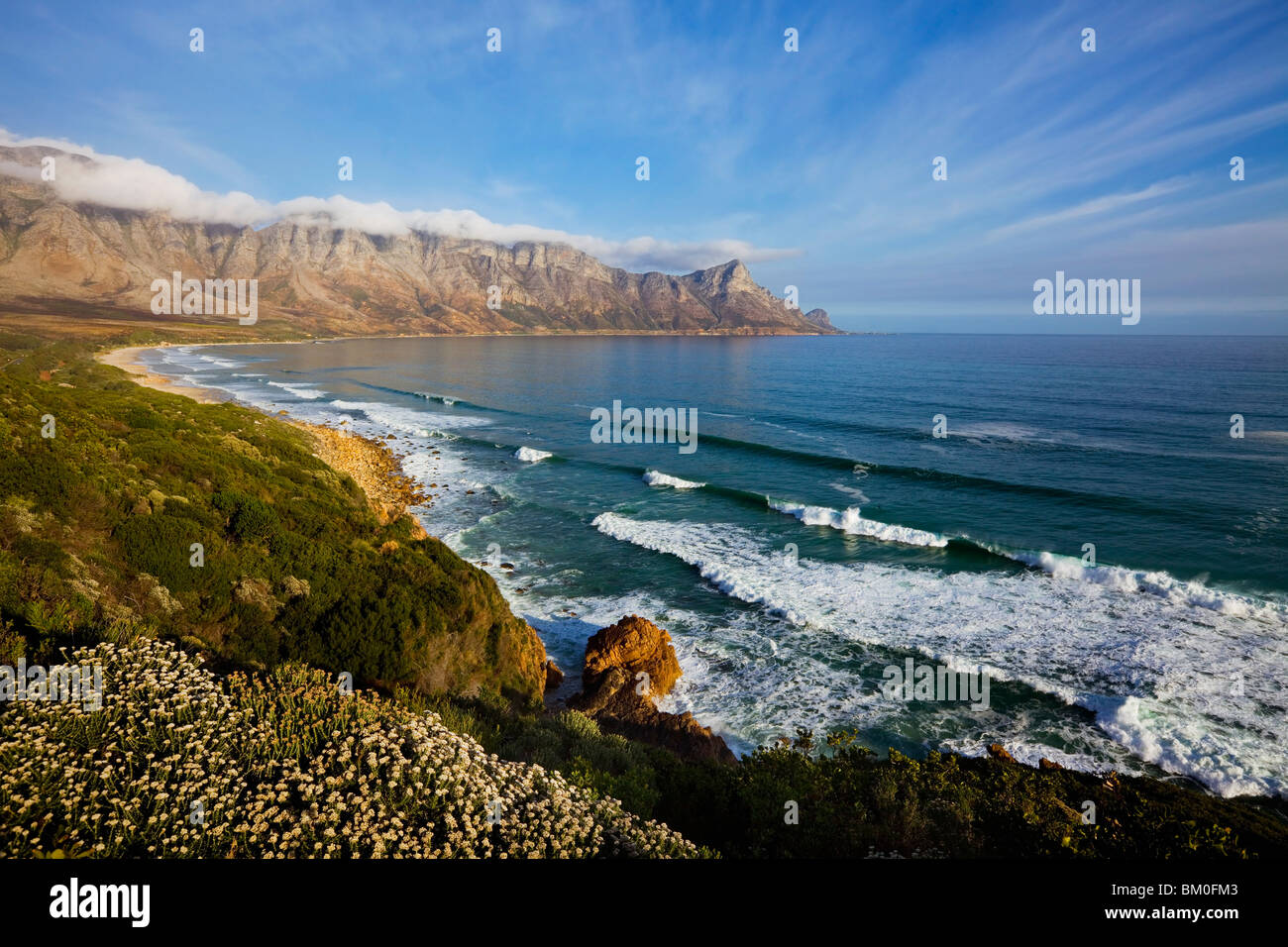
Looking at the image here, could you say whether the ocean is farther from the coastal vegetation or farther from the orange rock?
the coastal vegetation

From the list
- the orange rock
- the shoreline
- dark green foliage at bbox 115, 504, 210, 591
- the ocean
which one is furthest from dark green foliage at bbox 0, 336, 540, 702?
the shoreline

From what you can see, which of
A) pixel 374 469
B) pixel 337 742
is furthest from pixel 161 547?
pixel 374 469

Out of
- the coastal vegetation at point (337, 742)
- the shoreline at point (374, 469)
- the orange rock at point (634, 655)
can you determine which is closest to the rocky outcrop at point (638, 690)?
the orange rock at point (634, 655)

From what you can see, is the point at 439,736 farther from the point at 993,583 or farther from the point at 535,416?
the point at 535,416

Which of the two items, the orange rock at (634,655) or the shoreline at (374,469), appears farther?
the shoreline at (374,469)

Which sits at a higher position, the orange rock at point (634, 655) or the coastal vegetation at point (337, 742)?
the coastal vegetation at point (337, 742)

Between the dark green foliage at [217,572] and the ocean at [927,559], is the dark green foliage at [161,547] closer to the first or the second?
the dark green foliage at [217,572]
